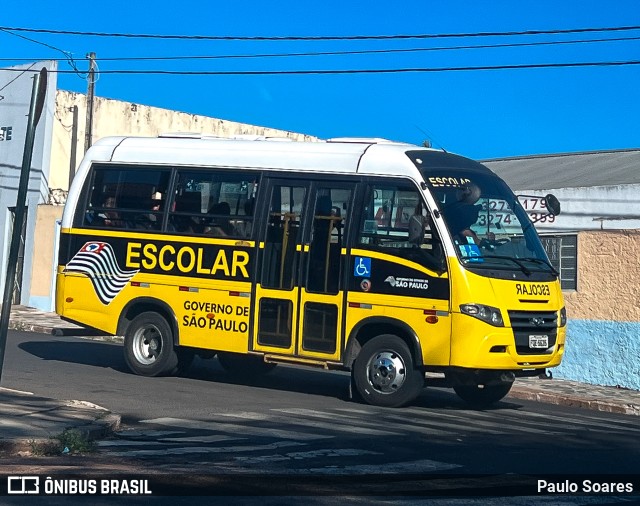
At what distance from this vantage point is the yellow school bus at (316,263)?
1306cm

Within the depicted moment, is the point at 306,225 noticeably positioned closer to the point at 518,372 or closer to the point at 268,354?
the point at 268,354

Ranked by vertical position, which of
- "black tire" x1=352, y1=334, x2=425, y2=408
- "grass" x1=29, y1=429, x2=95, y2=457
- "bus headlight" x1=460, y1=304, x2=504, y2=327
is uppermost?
"bus headlight" x1=460, y1=304, x2=504, y2=327

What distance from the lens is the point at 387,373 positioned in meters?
13.4

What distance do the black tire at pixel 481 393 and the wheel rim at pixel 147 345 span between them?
4.37 meters

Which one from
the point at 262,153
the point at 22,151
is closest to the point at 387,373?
the point at 262,153

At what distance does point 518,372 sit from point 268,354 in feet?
10.9

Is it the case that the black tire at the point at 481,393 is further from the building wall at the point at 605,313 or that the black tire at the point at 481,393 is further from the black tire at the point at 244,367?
the building wall at the point at 605,313

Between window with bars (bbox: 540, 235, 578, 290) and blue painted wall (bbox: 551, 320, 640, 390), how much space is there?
0.76 metres

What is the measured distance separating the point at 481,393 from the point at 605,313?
15.9 ft

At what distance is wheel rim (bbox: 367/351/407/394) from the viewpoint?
13.3 meters

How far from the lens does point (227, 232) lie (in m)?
14.7

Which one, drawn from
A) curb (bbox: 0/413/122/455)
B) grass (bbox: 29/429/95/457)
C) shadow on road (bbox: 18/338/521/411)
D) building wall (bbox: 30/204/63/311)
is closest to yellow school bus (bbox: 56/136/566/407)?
shadow on road (bbox: 18/338/521/411)

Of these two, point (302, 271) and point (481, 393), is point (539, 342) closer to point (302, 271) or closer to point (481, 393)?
point (481, 393)

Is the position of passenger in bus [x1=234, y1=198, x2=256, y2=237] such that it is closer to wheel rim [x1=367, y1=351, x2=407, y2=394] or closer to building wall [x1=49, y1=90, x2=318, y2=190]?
wheel rim [x1=367, y1=351, x2=407, y2=394]
